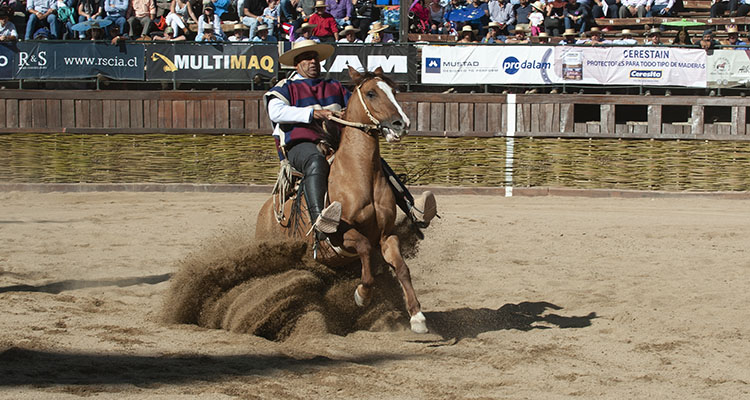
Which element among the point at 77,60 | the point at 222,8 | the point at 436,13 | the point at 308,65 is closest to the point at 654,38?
the point at 436,13

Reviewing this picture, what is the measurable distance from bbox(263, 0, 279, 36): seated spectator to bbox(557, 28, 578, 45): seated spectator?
19.5 feet

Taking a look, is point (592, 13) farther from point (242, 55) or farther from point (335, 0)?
point (242, 55)

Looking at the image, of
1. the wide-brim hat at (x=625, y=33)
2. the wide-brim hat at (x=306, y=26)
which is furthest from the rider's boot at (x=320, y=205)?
the wide-brim hat at (x=625, y=33)

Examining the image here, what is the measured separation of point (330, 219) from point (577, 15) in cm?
1405

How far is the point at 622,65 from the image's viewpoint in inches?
659

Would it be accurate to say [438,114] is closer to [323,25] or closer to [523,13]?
[323,25]

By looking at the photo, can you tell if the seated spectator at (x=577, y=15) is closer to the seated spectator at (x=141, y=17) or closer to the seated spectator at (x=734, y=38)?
the seated spectator at (x=734, y=38)

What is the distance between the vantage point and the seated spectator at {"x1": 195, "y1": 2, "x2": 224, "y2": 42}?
17.8 metres

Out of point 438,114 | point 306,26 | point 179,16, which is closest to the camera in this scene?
point 306,26

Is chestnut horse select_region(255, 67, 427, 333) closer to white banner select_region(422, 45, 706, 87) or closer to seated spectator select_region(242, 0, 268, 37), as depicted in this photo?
white banner select_region(422, 45, 706, 87)

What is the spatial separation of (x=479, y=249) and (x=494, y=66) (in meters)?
6.97

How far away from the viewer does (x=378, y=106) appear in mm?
6406

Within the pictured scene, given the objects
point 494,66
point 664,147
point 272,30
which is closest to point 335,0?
point 272,30

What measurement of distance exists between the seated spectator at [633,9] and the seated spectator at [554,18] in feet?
4.91
